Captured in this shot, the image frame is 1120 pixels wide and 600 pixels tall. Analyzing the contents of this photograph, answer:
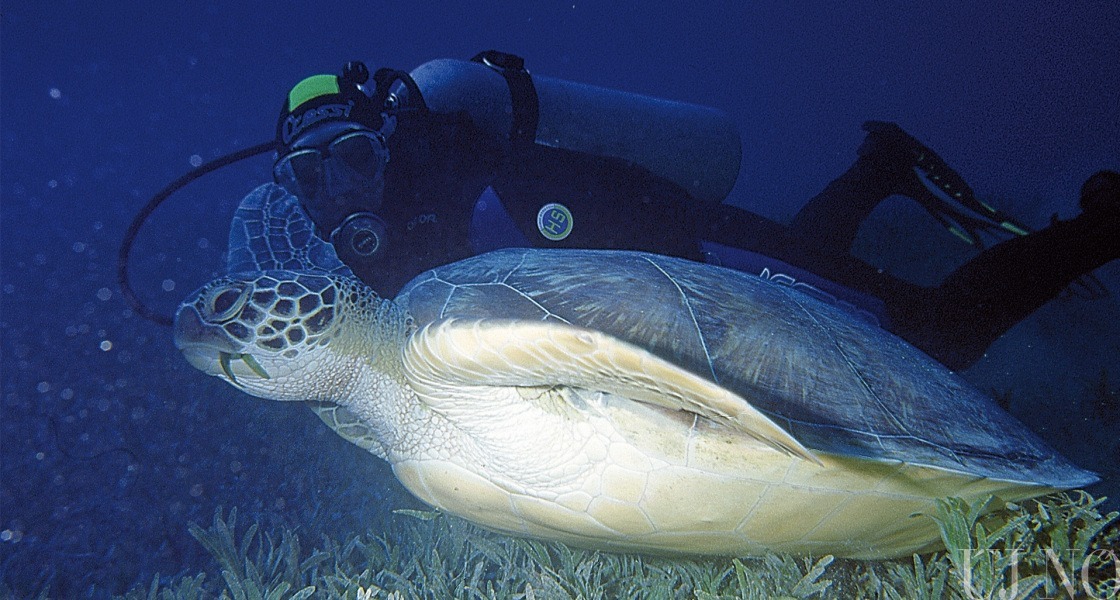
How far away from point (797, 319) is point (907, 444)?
1.29 ft

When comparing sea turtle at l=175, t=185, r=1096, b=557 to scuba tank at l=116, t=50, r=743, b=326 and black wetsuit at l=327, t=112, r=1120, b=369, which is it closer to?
black wetsuit at l=327, t=112, r=1120, b=369

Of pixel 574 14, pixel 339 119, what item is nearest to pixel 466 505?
pixel 339 119

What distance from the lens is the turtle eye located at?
5.02 feet

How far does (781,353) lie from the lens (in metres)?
1.16

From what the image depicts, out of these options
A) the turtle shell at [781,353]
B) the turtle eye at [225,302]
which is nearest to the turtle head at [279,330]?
the turtle eye at [225,302]

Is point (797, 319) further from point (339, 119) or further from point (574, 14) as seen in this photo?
point (574, 14)

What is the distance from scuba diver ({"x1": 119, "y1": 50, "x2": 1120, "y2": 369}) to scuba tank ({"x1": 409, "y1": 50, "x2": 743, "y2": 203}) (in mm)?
14

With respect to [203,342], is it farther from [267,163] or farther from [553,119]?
[267,163]

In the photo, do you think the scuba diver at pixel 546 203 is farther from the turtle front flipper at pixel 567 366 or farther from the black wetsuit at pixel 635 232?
the turtle front flipper at pixel 567 366

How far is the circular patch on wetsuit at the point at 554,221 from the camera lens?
2.48m

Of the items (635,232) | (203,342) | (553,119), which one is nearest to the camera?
(203,342)

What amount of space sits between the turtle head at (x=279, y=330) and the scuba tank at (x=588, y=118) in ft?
5.37

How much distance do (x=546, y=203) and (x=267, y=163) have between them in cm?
3872

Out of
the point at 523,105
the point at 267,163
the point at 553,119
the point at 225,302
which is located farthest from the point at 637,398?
the point at 267,163
